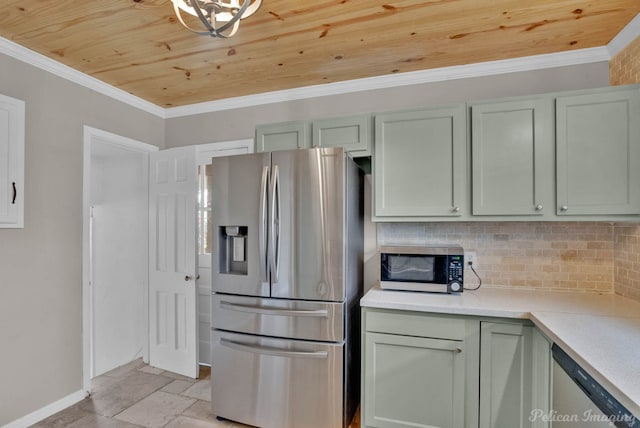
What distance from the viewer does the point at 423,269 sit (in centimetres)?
204

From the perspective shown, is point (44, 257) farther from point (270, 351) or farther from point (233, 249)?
point (270, 351)

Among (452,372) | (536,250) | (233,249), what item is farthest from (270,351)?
(536,250)

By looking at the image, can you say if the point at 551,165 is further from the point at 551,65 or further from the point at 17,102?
the point at 17,102

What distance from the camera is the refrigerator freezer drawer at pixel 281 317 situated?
1.87m

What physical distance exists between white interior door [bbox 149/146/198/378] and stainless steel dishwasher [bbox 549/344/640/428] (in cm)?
257

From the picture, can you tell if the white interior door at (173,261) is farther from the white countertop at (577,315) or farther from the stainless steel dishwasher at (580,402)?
the stainless steel dishwasher at (580,402)

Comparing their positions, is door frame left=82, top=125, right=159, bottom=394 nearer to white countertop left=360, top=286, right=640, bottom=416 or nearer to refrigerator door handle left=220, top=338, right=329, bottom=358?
refrigerator door handle left=220, top=338, right=329, bottom=358

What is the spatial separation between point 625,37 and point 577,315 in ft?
5.50

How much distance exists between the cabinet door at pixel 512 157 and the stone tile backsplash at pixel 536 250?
0.34 m

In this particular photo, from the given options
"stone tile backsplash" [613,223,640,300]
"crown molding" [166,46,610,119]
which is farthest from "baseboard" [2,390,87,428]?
"stone tile backsplash" [613,223,640,300]

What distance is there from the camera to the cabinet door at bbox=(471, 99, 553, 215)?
1.87 metres

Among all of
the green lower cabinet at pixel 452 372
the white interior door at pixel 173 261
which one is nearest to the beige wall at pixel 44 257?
the white interior door at pixel 173 261

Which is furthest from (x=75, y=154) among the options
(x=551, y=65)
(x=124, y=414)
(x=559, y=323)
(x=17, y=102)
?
(x=551, y=65)

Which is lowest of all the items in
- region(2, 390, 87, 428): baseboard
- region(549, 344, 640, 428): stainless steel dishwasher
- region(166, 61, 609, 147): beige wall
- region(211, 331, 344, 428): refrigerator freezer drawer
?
region(2, 390, 87, 428): baseboard
